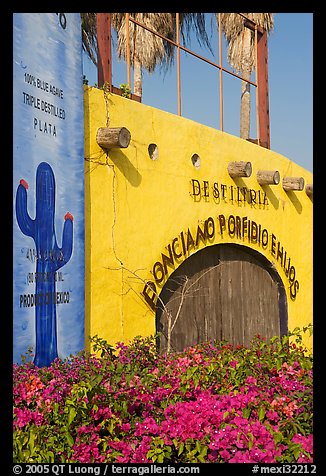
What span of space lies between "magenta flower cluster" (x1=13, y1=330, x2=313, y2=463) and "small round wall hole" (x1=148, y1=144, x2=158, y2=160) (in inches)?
120

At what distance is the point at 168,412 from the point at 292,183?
24.3 ft

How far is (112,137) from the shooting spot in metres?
6.40

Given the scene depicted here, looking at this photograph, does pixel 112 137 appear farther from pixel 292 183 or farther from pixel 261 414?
pixel 292 183

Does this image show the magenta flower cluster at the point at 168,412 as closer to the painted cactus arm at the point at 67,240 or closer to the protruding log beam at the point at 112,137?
the painted cactus arm at the point at 67,240

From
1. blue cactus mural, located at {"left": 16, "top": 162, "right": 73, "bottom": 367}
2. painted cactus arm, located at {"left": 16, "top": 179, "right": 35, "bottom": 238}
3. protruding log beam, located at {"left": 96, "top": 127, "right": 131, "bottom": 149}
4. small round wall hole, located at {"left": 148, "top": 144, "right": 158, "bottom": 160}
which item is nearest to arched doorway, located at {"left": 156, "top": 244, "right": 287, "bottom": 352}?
small round wall hole, located at {"left": 148, "top": 144, "right": 158, "bottom": 160}

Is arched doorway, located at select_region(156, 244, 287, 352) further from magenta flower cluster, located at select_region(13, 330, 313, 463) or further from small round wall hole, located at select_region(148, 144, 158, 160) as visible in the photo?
magenta flower cluster, located at select_region(13, 330, 313, 463)

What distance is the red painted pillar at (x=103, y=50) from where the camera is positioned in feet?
22.9

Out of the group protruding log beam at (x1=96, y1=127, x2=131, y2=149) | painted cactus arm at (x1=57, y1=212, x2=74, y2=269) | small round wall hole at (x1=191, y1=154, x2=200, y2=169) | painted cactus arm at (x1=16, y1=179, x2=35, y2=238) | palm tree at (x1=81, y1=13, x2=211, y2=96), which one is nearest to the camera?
painted cactus arm at (x1=16, y1=179, x2=35, y2=238)

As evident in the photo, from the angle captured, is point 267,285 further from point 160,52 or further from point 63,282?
point 160,52

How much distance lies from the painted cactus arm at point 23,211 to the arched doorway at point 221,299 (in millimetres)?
2076

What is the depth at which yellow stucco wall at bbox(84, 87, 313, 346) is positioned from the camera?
645 centimetres
